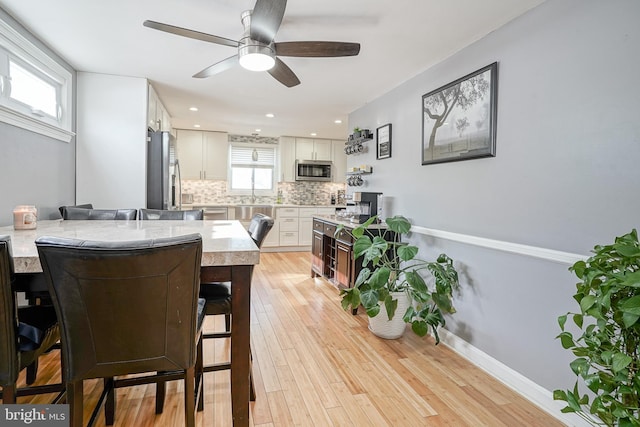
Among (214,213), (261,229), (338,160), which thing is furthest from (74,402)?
(338,160)

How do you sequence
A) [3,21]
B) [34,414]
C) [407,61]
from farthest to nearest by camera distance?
[407,61] → [3,21] → [34,414]

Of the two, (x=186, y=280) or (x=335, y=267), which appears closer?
(x=186, y=280)

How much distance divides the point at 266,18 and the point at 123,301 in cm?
156

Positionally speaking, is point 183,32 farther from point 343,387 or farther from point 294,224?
point 294,224

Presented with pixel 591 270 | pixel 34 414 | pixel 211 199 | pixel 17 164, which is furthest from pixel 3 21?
pixel 211 199

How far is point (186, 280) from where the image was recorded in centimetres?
107

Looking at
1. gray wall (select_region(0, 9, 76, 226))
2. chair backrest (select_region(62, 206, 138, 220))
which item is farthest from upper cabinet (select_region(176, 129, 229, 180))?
chair backrest (select_region(62, 206, 138, 220))

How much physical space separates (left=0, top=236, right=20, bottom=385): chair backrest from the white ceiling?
1.80 metres

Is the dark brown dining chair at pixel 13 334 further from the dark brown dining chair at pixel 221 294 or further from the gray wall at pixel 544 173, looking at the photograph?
the gray wall at pixel 544 173

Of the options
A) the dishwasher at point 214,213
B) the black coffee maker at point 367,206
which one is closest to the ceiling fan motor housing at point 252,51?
the black coffee maker at point 367,206

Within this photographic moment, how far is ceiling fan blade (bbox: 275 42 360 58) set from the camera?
2.05 meters

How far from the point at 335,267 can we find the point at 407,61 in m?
2.21

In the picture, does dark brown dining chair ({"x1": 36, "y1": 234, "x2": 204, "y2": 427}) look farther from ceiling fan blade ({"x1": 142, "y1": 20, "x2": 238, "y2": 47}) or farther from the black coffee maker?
the black coffee maker

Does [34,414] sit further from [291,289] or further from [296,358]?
[291,289]
